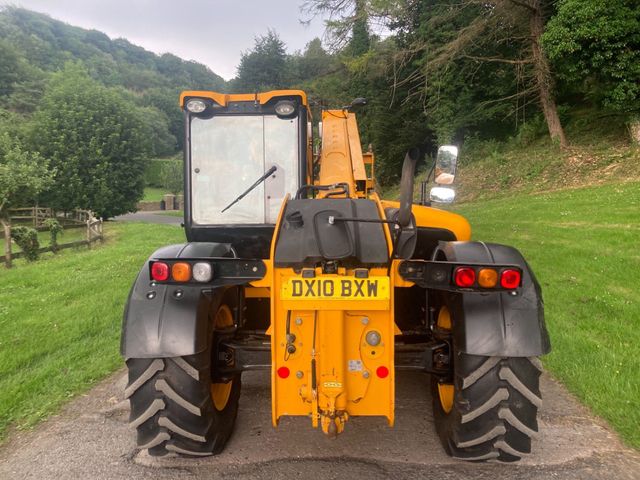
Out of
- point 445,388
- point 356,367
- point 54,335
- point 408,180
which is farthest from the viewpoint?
point 54,335

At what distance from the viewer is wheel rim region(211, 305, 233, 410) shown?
3132 millimetres

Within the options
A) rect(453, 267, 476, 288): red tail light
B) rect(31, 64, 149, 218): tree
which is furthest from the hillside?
rect(453, 267, 476, 288): red tail light

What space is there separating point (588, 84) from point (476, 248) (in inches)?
742

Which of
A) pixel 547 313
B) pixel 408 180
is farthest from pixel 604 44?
pixel 408 180

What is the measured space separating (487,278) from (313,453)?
1518 mm

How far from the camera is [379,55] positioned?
85.0ft

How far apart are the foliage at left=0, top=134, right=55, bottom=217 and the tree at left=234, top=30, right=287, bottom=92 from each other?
146 feet

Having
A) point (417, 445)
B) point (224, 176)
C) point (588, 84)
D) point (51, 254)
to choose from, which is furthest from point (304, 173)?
point (588, 84)

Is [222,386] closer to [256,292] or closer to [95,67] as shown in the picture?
[256,292]

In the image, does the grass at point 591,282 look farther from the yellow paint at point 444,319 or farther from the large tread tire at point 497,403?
the yellow paint at point 444,319

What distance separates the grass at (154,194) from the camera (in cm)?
5534

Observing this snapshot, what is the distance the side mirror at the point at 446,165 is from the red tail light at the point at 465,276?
171 centimetres

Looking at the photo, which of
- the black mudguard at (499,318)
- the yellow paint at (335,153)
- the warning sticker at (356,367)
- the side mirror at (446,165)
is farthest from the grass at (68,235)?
the black mudguard at (499,318)

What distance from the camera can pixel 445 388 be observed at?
319 centimetres
